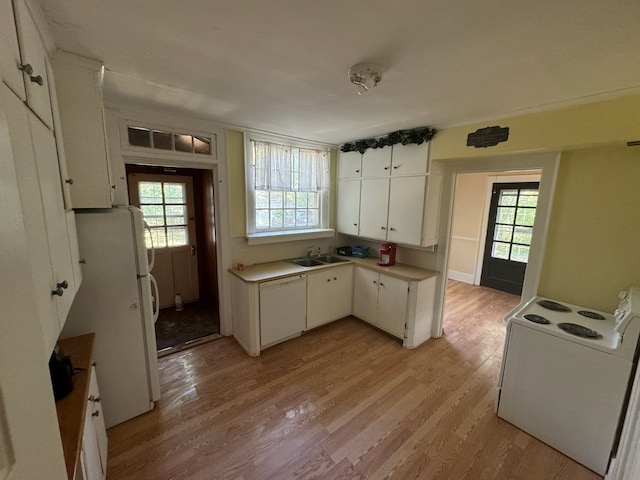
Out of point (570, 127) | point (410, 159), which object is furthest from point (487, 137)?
point (410, 159)

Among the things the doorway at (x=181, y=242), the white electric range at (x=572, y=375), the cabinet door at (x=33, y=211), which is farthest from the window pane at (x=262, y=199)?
the white electric range at (x=572, y=375)

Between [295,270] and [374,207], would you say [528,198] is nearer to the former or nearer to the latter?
[374,207]

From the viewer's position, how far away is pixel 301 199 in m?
3.63

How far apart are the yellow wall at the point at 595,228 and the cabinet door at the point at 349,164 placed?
2.03 m

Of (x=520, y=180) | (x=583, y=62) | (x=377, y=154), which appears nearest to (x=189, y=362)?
(x=377, y=154)

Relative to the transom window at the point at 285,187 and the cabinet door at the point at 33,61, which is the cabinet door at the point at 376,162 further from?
the cabinet door at the point at 33,61

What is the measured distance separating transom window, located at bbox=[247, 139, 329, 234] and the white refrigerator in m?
1.37

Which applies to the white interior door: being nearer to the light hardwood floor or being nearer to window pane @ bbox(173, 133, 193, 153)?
window pane @ bbox(173, 133, 193, 153)

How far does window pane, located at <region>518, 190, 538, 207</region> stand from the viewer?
4.40 meters

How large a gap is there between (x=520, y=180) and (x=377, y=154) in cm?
299

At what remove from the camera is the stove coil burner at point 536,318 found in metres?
1.92

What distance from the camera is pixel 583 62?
1.41 meters

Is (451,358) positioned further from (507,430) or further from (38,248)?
(38,248)

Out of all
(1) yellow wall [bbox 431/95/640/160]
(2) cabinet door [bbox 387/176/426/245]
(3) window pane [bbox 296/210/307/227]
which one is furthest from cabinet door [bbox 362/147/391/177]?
(3) window pane [bbox 296/210/307/227]
